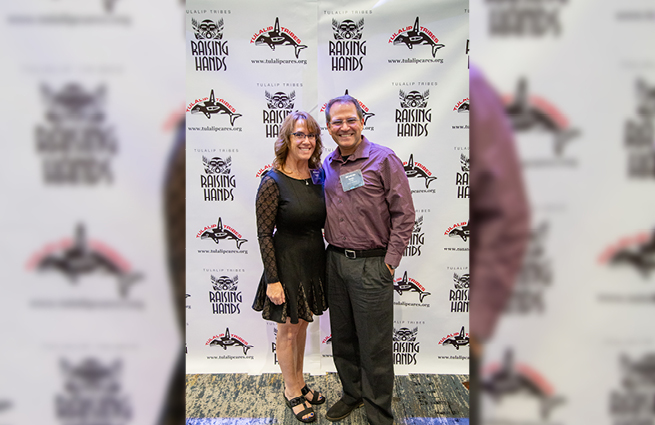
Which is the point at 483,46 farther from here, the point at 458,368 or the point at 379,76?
the point at 458,368

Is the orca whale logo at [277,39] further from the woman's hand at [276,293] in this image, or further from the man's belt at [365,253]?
the woman's hand at [276,293]

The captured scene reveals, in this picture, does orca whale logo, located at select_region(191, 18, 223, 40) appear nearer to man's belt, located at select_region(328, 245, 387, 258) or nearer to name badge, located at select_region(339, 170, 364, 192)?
name badge, located at select_region(339, 170, 364, 192)

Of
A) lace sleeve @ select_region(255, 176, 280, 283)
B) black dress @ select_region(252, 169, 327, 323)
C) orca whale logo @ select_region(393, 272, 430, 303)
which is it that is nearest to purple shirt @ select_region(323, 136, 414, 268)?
black dress @ select_region(252, 169, 327, 323)

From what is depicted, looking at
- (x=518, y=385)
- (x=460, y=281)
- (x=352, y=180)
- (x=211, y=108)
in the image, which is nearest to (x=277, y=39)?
(x=211, y=108)

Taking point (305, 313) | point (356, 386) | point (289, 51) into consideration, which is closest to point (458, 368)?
point (356, 386)

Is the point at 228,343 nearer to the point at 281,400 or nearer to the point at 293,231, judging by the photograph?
the point at 281,400

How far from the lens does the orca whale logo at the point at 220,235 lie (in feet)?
7.94

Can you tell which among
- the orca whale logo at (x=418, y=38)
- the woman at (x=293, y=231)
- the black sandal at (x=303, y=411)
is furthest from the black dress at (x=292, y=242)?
the orca whale logo at (x=418, y=38)

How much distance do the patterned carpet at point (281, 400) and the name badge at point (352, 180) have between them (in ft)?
4.01

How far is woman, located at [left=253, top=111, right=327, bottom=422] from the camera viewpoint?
183 centimetres

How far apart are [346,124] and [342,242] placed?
1.91ft

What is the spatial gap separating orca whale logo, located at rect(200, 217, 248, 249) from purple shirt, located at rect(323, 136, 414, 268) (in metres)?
0.86

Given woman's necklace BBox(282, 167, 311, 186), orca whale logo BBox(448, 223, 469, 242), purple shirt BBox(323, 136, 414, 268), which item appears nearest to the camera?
purple shirt BBox(323, 136, 414, 268)

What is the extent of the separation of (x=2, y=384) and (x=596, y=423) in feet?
1.84
